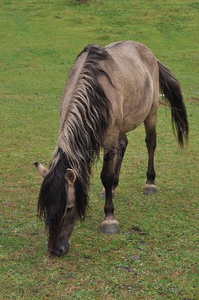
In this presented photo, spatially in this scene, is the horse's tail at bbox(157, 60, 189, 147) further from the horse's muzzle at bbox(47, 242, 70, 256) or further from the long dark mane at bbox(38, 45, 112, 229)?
the horse's muzzle at bbox(47, 242, 70, 256)

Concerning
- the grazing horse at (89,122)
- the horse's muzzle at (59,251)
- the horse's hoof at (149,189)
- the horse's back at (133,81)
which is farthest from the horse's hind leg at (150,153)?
the horse's muzzle at (59,251)

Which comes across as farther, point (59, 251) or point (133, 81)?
point (133, 81)

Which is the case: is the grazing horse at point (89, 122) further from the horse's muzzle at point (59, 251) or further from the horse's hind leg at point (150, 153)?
the horse's hind leg at point (150, 153)

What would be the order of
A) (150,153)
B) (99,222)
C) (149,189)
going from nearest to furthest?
(99,222)
(149,189)
(150,153)

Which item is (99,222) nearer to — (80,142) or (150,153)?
(80,142)

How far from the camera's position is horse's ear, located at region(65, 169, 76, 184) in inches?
161

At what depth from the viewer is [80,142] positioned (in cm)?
446

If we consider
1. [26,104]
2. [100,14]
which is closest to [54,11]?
[100,14]

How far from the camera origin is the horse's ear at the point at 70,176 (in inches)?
161

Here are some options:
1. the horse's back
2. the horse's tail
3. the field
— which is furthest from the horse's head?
the horse's tail

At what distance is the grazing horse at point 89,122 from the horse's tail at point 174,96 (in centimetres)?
62

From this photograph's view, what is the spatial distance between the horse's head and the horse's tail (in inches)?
142

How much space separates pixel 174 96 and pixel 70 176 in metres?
3.86

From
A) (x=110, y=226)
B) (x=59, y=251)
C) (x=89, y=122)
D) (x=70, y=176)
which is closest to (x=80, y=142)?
(x=89, y=122)
